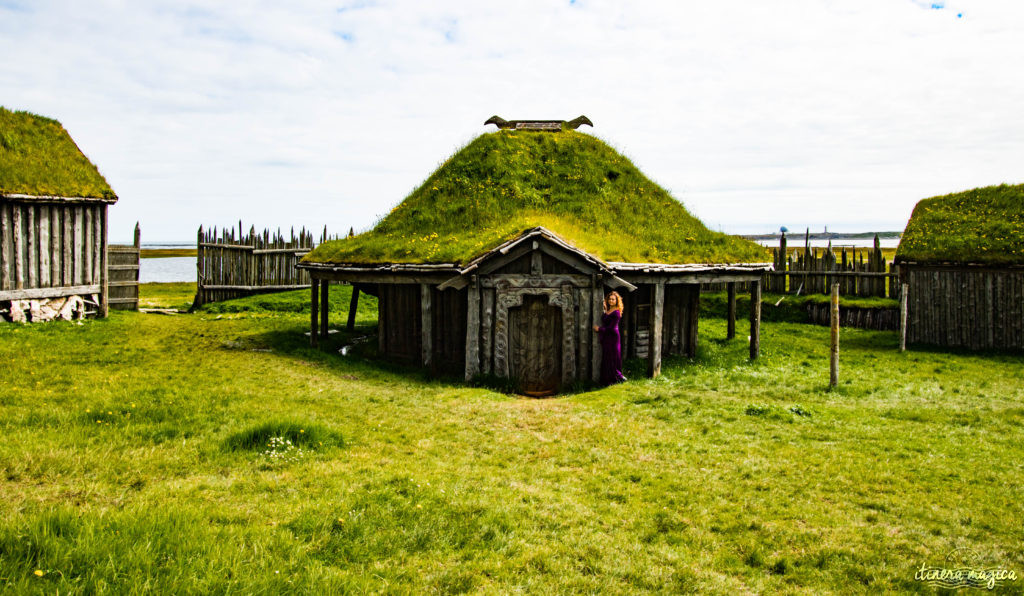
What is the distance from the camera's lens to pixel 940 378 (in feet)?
47.5

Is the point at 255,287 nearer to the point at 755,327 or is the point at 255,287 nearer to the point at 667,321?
the point at 667,321

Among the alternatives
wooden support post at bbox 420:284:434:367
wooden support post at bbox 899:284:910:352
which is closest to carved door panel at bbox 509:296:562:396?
wooden support post at bbox 420:284:434:367

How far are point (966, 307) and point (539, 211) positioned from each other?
13.3m

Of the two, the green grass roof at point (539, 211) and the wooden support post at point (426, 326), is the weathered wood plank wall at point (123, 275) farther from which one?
the wooden support post at point (426, 326)

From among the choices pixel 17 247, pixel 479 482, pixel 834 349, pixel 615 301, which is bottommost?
pixel 479 482

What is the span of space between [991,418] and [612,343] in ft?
21.4

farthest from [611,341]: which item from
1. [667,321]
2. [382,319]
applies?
[382,319]

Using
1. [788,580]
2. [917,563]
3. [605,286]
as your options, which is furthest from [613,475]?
[605,286]

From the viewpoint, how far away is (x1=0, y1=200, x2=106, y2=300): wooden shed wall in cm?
1714

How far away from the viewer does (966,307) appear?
19250 millimetres

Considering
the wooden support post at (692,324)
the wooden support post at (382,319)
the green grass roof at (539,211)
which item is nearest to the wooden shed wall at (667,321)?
the wooden support post at (692,324)

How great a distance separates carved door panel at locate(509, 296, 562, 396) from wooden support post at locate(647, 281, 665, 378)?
2.22 m

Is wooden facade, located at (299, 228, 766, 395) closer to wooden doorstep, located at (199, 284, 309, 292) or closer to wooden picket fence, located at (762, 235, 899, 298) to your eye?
wooden doorstep, located at (199, 284, 309, 292)

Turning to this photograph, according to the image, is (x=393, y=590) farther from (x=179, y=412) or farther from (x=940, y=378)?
(x=940, y=378)
